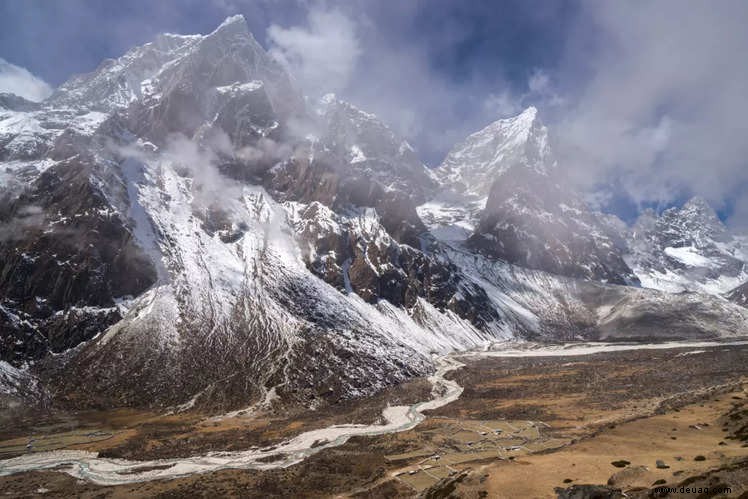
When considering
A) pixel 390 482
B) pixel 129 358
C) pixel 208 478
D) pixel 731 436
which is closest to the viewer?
pixel 731 436

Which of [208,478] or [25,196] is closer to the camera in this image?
[208,478]

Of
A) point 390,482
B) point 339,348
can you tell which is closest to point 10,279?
point 339,348

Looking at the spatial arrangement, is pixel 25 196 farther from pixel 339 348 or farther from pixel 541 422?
pixel 541 422

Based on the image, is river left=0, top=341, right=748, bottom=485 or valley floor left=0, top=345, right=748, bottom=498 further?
river left=0, top=341, right=748, bottom=485

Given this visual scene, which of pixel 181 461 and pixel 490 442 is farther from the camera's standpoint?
pixel 181 461

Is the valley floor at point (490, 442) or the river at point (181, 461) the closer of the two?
the valley floor at point (490, 442)

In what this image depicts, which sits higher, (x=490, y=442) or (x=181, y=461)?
(x=181, y=461)

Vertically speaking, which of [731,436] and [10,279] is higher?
[10,279]

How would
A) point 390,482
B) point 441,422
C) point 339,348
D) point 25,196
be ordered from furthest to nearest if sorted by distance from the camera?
point 25,196
point 339,348
point 441,422
point 390,482
